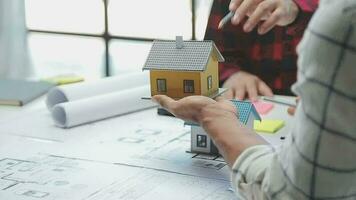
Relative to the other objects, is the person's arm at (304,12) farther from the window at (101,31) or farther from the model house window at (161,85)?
the window at (101,31)

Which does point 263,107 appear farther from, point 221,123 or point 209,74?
point 221,123

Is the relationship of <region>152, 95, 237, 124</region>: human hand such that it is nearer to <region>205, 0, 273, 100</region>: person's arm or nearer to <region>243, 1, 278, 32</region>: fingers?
<region>243, 1, 278, 32</region>: fingers

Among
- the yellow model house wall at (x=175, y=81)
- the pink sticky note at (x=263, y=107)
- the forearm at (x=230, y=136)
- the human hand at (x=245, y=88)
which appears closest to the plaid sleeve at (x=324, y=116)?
the forearm at (x=230, y=136)

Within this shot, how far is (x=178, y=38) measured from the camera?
3.78ft

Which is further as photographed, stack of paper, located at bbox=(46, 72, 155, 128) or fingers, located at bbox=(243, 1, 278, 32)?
stack of paper, located at bbox=(46, 72, 155, 128)

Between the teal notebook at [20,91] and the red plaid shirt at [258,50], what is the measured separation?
1.57ft

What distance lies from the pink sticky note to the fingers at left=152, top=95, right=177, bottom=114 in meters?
0.44

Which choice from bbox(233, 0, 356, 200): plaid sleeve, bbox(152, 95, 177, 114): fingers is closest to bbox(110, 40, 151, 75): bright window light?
bbox(152, 95, 177, 114): fingers

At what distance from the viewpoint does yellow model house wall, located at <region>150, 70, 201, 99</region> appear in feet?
3.70

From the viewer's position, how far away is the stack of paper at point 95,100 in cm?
142

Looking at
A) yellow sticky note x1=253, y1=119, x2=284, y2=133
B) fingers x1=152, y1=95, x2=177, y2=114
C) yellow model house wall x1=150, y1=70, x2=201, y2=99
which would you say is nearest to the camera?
fingers x1=152, y1=95, x2=177, y2=114

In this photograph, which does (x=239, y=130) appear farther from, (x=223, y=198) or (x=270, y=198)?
(x=223, y=198)

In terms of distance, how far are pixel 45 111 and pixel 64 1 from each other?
3.21 ft

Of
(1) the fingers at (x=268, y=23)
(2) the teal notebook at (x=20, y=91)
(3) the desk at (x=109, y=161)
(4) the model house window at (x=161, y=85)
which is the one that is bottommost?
(3) the desk at (x=109, y=161)
